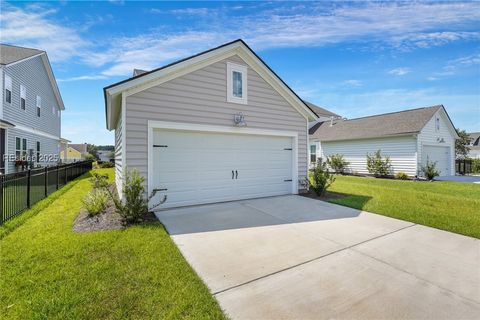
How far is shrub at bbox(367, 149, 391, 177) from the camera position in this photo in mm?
17016

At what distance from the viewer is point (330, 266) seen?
11.4 ft

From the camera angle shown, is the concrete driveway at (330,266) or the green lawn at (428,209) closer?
the concrete driveway at (330,266)

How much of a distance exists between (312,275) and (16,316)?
11.1 ft

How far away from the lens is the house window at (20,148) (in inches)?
556

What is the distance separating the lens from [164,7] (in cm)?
757

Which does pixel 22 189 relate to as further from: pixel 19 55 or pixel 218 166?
pixel 19 55

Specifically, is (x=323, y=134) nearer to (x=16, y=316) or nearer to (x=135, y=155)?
(x=135, y=155)

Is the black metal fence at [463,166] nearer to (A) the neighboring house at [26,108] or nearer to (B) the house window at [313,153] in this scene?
(B) the house window at [313,153]

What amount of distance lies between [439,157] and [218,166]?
61.1ft

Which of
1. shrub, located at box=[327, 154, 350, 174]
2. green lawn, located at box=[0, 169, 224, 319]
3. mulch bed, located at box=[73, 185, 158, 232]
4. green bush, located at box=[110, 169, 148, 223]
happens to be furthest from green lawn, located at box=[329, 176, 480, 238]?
shrub, located at box=[327, 154, 350, 174]

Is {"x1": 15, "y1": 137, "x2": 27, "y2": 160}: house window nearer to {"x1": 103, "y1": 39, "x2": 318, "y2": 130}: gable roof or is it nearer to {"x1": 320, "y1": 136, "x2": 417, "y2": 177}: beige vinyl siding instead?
{"x1": 103, "y1": 39, "x2": 318, "y2": 130}: gable roof

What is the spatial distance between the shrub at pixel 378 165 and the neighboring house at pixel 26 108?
22.7 metres

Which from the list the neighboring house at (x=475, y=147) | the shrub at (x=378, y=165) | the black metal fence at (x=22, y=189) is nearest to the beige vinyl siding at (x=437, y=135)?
the shrub at (x=378, y=165)

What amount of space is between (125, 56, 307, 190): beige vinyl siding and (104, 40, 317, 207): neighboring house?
0.08ft
